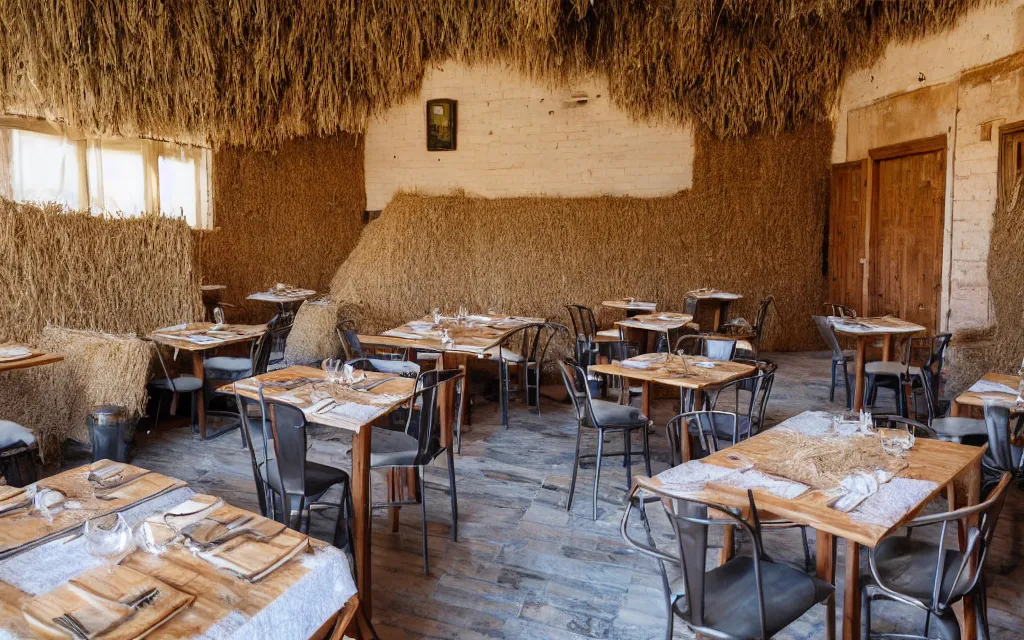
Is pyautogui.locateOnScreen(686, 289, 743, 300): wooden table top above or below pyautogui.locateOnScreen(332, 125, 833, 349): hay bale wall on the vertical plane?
below

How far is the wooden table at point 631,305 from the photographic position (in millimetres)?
7621

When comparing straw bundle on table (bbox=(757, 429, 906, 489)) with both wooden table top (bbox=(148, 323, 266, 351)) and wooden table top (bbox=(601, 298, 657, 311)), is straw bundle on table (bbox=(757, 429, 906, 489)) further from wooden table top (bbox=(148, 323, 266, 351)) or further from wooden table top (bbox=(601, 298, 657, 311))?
wooden table top (bbox=(601, 298, 657, 311))

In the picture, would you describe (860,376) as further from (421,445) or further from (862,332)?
(421,445)

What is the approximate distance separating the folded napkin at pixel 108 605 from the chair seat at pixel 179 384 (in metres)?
3.95

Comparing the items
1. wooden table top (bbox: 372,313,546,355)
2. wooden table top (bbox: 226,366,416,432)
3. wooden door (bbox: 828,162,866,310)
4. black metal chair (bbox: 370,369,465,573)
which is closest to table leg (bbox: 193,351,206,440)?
wooden table top (bbox: 372,313,546,355)

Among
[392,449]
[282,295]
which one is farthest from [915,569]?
[282,295]

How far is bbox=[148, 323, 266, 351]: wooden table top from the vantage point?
5.16m

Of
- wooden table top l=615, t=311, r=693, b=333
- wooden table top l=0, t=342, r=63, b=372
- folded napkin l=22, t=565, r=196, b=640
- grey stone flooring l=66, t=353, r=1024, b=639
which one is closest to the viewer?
folded napkin l=22, t=565, r=196, b=640

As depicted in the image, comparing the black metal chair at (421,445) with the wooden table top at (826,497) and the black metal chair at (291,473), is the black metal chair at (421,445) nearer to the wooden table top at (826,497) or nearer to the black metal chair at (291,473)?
the black metal chair at (291,473)

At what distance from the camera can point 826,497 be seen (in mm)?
2182

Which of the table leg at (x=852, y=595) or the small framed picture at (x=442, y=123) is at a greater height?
the small framed picture at (x=442, y=123)

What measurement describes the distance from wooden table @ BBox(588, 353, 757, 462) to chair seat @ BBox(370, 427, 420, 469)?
1.23 m

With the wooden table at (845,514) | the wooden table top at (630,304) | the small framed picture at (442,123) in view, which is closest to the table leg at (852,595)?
the wooden table at (845,514)

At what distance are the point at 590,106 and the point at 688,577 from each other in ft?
24.4
